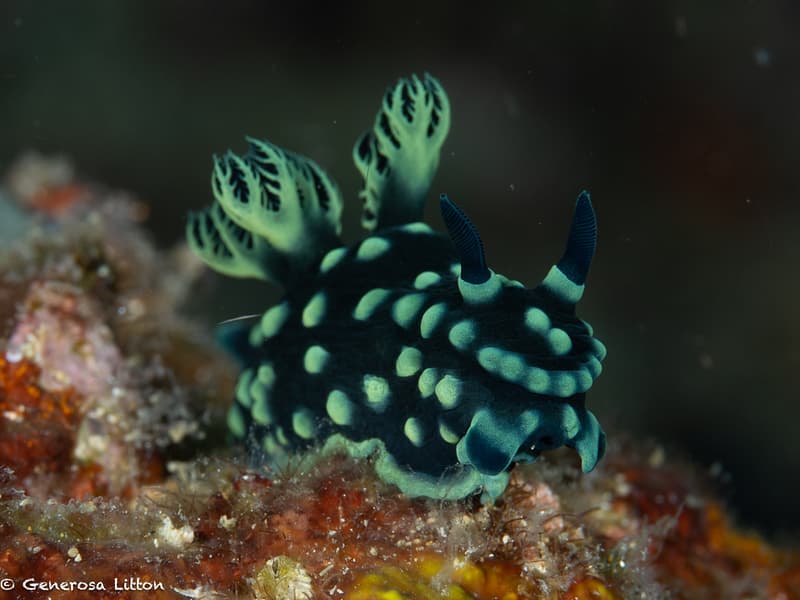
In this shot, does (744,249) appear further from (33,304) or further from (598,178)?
(33,304)

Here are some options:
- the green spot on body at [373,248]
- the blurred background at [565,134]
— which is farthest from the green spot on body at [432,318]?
the blurred background at [565,134]

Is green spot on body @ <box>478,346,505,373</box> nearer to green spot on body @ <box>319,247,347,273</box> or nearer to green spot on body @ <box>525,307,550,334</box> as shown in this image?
green spot on body @ <box>525,307,550,334</box>

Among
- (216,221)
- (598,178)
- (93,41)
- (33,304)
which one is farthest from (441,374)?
(93,41)

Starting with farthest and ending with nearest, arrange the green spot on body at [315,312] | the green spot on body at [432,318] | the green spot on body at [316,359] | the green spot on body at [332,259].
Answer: the green spot on body at [332,259]
the green spot on body at [315,312]
the green spot on body at [316,359]
the green spot on body at [432,318]

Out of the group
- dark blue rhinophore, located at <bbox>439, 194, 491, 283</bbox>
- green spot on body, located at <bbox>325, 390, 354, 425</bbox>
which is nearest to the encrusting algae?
green spot on body, located at <bbox>325, 390, 354, 425</bbox>

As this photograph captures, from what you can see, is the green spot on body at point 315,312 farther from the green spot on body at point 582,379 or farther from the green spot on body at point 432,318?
the green spot on body at point 582,379

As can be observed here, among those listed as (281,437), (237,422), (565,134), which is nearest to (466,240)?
(281,437)

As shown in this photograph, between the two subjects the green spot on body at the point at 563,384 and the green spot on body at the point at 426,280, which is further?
the green spot on body at the point at 426,280
